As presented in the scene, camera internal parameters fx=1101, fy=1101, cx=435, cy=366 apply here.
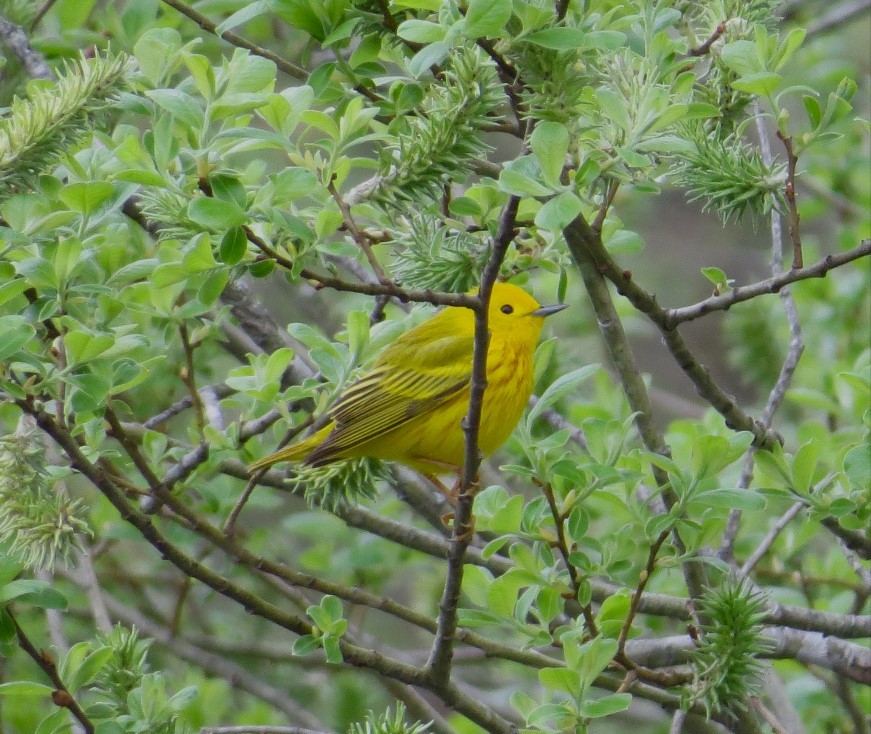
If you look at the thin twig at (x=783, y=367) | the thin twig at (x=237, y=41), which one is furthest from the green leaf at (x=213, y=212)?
the thin twig at (x=783, y=367)

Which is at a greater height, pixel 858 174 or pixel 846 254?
pixel 858 174

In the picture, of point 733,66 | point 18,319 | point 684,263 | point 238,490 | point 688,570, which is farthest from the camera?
point 684,263

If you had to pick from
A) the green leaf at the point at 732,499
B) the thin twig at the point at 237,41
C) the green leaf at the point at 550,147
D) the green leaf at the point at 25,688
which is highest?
the thin twig at the point at 237,41

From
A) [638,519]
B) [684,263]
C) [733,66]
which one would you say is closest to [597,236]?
[733,66]

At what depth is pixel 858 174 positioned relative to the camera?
457 centimetres

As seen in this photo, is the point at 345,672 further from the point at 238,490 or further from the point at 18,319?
Answer: the point at 18,319

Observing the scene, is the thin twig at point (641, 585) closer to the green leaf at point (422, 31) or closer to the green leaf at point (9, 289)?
the green leaf at point (422, 31)

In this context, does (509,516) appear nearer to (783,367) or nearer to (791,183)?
(791,183)

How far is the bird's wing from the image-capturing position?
10.7 feet

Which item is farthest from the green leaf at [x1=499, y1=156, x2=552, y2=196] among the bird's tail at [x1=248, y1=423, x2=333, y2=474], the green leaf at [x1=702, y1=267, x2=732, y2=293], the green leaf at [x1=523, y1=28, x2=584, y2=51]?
the bird's tail at [x1=248, y1=423, x2=333, y2=474]

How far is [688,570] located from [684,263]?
20.0 feet

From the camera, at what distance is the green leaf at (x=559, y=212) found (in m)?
1.58

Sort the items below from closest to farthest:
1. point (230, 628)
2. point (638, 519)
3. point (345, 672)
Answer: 1. point (638, 519)
2. point (345, 672)
3. point (230, 628)

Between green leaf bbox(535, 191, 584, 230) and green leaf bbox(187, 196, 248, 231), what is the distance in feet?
1.49
